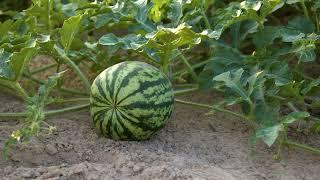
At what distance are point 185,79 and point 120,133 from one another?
0.89 m

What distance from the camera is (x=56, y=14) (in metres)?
3.39

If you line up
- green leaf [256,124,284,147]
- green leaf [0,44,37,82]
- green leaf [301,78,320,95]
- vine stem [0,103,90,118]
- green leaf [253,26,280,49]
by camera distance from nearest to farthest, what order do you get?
green leaf [256,124,284,147]
green leaf [0,44,37,82]
green leaf [301,78,320,95]
vine stem [0,103,90,118]
green leaf [253,26,280,49]

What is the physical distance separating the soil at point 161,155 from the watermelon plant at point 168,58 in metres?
0.08

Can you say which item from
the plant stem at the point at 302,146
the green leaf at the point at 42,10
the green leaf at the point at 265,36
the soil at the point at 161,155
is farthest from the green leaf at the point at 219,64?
the green leaf at the point at 42,10

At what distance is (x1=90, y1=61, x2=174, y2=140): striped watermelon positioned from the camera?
282cm

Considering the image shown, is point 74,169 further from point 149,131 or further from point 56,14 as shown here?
point 56,14

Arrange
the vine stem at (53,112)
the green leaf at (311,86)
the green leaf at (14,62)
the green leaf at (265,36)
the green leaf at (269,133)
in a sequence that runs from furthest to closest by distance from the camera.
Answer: the green leaf at (265,36) < the vine stem at (53,112) < the green leaf at (311,86) < the green leaf at (14,62) < the green leaf at (269,133)

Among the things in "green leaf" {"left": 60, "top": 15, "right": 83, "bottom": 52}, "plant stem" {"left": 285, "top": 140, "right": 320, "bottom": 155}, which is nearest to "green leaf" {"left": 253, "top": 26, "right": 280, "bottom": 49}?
"plant stem" {"left": 285, "top": 140, "right": 320, "bottom": 155}

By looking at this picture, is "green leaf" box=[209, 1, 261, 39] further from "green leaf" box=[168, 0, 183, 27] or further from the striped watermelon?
the striped watermelon

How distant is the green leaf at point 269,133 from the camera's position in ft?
8.59

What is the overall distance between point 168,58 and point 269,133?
25.7 inches

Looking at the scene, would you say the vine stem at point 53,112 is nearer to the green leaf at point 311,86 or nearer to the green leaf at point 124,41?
the green leaf at point 124,41

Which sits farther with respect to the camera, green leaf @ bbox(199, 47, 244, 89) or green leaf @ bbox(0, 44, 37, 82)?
green leaf @ bbox(199, 47, 244, 89)

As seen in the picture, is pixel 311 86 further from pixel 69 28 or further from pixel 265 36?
pixel 69 28
